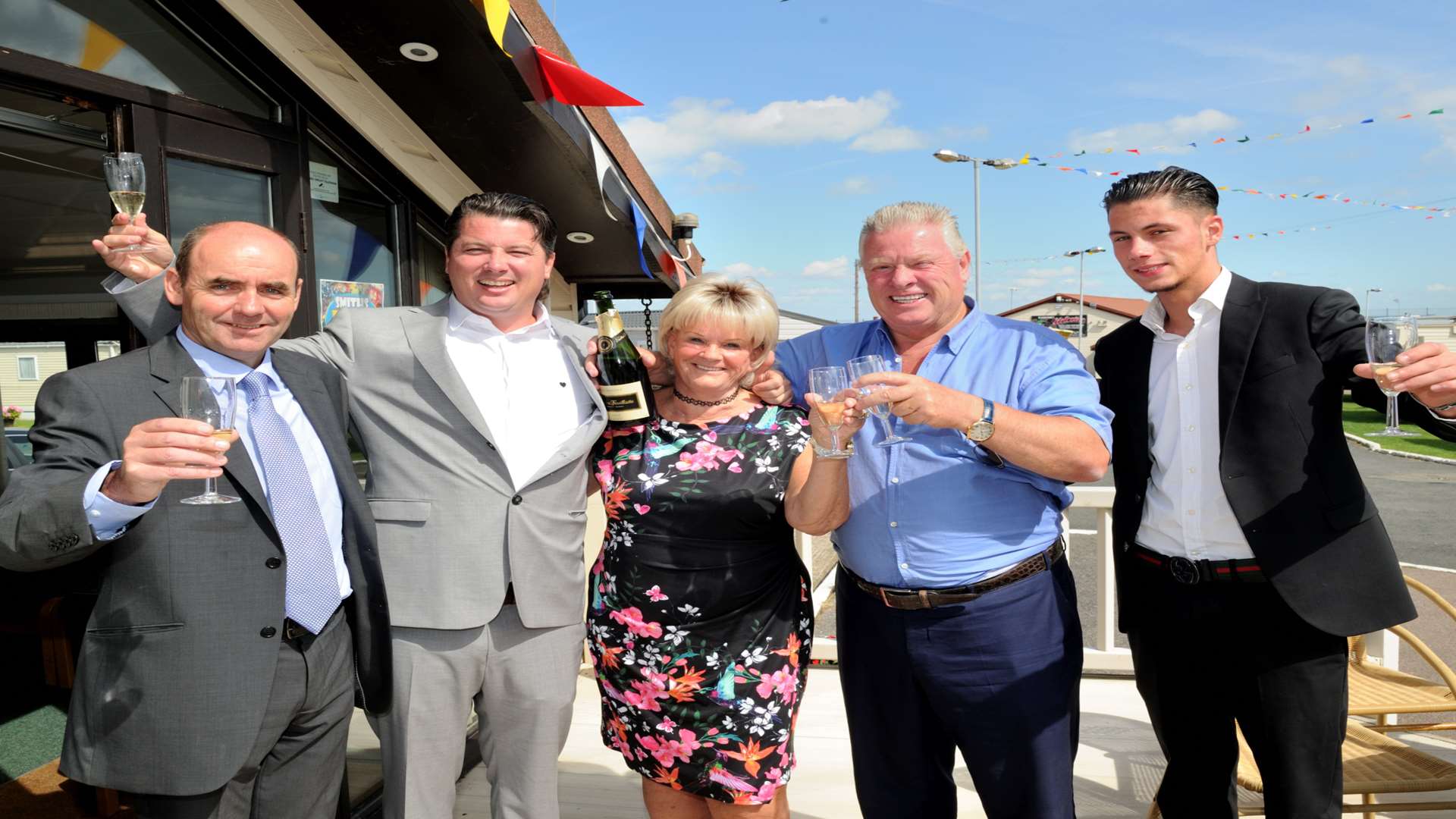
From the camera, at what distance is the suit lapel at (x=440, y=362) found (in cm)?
215

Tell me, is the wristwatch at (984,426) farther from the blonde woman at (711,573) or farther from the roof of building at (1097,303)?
the roof of building at (1097,303)

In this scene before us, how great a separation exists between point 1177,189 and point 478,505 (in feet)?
6.63

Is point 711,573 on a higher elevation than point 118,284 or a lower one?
lower

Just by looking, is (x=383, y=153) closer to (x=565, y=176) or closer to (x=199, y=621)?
(x=565, y=176)

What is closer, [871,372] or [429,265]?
[871,372]

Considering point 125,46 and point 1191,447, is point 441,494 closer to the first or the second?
point 125,46

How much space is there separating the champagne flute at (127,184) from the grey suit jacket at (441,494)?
1.45ft

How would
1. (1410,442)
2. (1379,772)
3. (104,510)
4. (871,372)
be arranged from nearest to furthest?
(104,510) < (871,372) < (1379,772) < (1410,442)

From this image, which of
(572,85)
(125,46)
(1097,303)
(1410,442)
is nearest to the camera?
(125,46)

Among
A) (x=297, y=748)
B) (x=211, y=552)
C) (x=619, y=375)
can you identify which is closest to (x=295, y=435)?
(x=211, y=552)

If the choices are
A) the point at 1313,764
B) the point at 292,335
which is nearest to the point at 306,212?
the point at 292,335

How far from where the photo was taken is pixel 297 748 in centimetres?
188

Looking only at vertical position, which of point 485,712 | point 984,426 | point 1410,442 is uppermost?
point 984,426

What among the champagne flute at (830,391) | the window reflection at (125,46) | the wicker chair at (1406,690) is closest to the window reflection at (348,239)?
the window reflection at (125,46)
